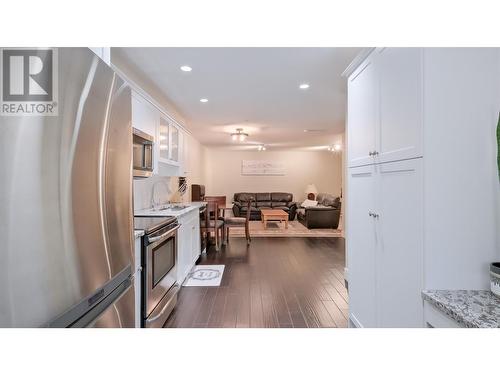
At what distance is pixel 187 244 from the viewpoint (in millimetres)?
3469

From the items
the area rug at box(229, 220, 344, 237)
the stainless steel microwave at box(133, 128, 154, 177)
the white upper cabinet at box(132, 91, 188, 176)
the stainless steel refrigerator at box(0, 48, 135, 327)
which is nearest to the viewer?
the stainless steel refrigerator at box(0, 48, 135, 327)

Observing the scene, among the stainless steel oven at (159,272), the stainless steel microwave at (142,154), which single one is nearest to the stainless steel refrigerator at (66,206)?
the stainless steel oven at (159,272)

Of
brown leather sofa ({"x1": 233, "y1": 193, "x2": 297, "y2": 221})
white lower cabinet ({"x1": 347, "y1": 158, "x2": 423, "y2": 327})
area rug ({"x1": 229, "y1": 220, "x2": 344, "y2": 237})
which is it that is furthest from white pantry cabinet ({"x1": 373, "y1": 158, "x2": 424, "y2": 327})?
brown leather sofa ({"x1": 233, "y1": 193, "x2": 297, "y2": 221})

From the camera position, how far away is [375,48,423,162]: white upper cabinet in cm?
121

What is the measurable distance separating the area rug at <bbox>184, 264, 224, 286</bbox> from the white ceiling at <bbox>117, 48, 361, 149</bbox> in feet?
8.48

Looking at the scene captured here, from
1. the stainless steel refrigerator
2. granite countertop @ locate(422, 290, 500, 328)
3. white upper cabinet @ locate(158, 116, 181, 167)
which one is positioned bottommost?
granite countertop @ locate(422, 290, 500, 328)

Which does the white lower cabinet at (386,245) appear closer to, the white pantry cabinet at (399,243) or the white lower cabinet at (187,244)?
the white pantry cabinet at (399,243)

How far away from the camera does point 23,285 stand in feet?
2.03

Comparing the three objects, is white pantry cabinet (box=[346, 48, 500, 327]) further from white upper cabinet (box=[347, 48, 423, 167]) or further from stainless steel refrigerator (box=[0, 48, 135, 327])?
stainless steel refrigerator (box=[0, 48, 135, 327])

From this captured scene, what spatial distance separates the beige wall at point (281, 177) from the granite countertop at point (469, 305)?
8.72m

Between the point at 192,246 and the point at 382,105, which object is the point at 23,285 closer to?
the point at 382,105

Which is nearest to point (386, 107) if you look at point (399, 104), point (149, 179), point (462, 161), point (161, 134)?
point (399, 104)
